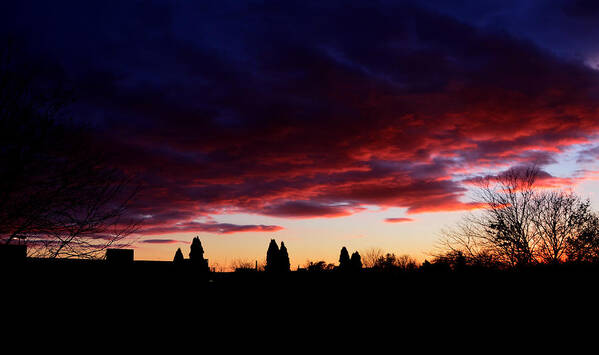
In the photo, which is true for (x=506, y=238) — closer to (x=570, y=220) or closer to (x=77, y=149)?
(x=570, y=220)

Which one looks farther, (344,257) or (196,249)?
(344,257)

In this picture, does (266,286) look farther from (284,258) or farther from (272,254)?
(284,258)

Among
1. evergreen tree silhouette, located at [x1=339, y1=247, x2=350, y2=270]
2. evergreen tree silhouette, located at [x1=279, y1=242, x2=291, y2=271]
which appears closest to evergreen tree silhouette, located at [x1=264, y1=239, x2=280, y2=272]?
evergreen tree silhouette, located at [x1=279, y1=242, x2=291, y2=271]

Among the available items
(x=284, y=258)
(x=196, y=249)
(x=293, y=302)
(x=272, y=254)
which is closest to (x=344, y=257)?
(x=284, y=258)

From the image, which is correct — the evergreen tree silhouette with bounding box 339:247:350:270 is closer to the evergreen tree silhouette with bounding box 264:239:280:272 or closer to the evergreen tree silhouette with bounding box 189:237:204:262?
the evergreen tree silhouette with bounding box 264:239:280:272

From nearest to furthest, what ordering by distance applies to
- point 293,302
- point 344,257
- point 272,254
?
1. point 293,302
2. point 272,254
3. point 344,257

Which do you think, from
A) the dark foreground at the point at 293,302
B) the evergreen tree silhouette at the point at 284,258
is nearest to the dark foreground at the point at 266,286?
the dark foreground at the point at 293,302

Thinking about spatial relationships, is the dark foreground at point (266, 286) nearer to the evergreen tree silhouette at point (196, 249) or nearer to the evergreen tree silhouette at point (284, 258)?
the evergreen tree silhouette at point (196, 249)

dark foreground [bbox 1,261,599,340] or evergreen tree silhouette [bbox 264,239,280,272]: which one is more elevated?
evergreen tree silhouette [bbox 264,239,280,272]

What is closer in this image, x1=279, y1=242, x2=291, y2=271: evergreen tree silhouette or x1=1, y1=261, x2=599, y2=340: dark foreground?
x1=1, y1=261, x2=599, y2=340: dark foreground

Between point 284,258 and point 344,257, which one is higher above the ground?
point 284,258

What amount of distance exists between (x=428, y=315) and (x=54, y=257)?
12546mm

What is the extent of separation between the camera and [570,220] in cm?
3119

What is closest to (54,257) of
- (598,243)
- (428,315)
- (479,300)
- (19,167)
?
(19,167)
